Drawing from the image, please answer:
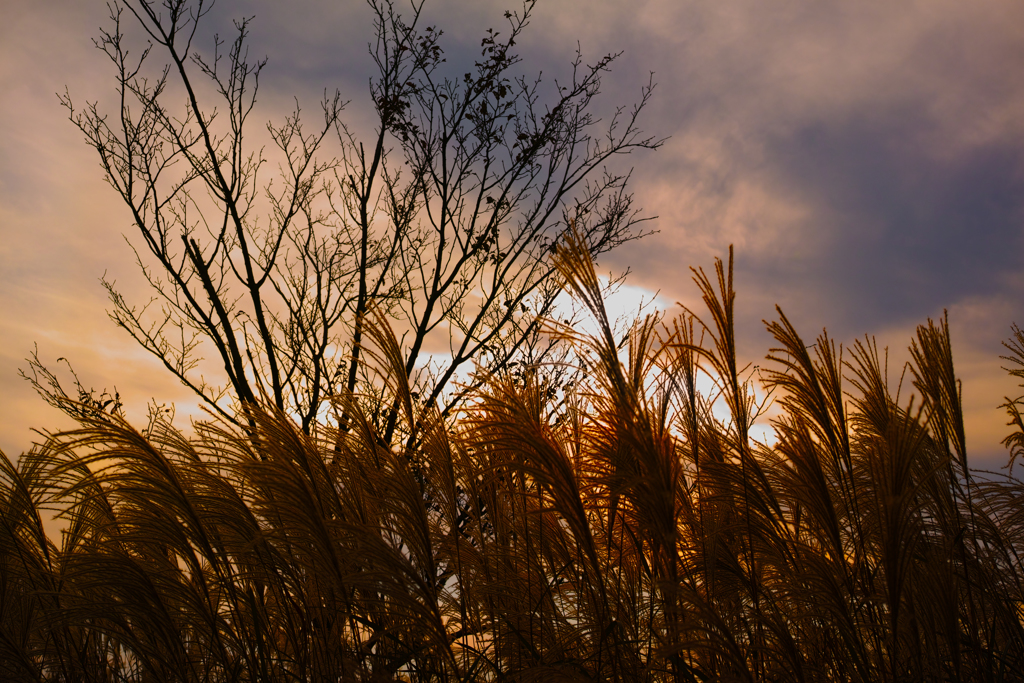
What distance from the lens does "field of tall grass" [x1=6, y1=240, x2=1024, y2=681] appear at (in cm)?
207

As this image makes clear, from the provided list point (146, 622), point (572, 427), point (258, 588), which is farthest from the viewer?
point (572, 427)

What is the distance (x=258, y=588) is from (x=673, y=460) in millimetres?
1756

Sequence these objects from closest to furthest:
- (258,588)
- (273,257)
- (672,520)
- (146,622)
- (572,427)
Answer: (672,520)
(146,622)
(258,588)
(572,427)
(273,257)

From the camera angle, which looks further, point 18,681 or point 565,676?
point 18,681

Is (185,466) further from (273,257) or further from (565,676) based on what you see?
(273,257)

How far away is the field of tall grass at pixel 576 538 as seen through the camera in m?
2.07

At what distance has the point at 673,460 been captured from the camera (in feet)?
6.69

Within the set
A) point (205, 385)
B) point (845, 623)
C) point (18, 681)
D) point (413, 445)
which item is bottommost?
point (18, 681)

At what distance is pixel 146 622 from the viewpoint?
2477 mm

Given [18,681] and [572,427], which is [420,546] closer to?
[572,427]

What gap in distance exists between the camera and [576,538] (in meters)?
2.30

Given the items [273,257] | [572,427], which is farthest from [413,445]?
[273,257]

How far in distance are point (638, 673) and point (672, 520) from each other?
33.9 inches

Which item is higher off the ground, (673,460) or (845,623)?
(673,460)
